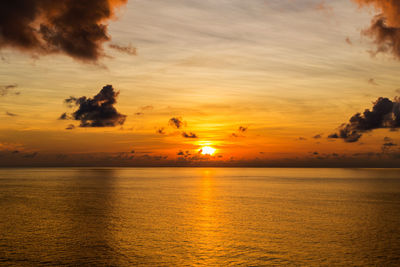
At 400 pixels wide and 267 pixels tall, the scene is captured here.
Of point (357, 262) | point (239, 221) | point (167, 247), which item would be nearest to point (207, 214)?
point (239, 221)

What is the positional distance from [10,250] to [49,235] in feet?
19.3

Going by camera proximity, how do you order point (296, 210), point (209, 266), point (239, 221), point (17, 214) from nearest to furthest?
point (209, 266), point (239, 221), point (17, 214), point (296, 210)

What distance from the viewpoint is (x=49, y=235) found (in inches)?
1353

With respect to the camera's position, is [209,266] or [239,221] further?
[239,221]

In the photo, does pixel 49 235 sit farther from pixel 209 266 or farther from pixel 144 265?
pixel 209 266

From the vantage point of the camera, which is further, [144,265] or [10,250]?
[10,250]

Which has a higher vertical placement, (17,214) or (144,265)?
(17,214)

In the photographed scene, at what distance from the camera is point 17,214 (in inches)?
1886

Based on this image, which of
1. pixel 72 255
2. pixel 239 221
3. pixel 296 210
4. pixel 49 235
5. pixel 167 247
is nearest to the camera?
pixel 72 255

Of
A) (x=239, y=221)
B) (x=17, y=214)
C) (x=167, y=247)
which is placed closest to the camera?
(x=167, y=247)

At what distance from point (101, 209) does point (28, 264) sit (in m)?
28.3

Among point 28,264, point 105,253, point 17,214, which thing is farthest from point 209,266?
point 17,214

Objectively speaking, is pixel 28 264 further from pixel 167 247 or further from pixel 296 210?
pixel 296 210

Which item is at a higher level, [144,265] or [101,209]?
[101,209]
